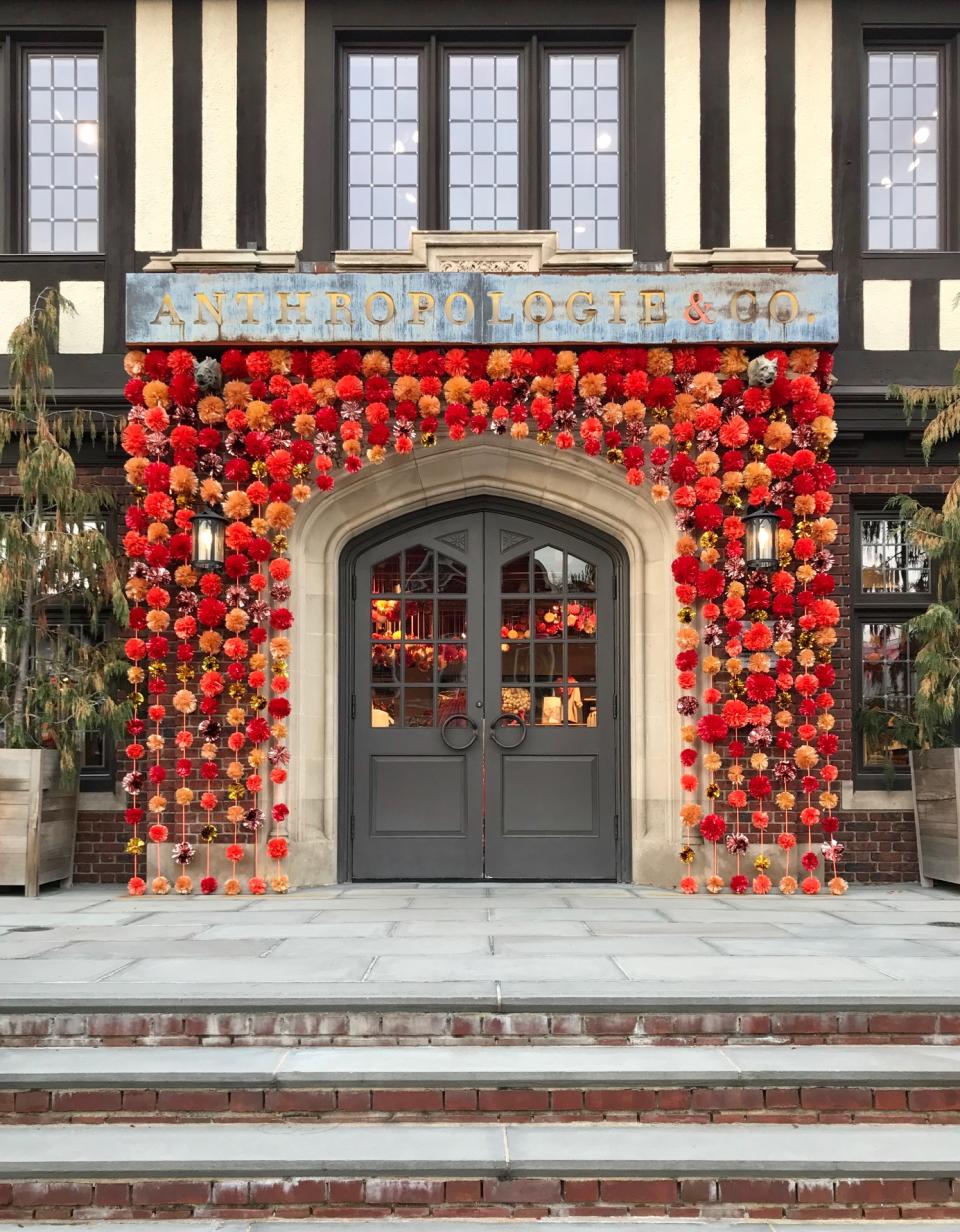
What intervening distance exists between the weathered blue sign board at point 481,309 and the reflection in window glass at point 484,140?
1.00 metres

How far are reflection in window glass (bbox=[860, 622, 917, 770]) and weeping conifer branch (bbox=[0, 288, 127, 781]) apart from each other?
5.39 m

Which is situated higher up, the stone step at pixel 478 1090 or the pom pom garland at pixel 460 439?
the pom pom garland at pixel 460 439

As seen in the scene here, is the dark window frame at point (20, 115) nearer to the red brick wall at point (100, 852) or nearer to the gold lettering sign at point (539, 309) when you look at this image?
the gold lettering sign at point (539, 309)

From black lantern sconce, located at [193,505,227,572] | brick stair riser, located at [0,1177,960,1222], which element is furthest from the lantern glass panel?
brick stair riser, located at [0,1177,960,1222]

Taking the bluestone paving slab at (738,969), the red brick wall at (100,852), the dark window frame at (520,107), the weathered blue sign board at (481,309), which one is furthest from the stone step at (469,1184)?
the dark window frame at (520,107)

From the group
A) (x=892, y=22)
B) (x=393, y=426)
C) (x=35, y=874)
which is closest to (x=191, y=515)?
(x=393, y=426)

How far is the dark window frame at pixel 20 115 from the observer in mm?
8492

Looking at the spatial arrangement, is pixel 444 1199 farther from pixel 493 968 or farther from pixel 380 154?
pixel 380 154

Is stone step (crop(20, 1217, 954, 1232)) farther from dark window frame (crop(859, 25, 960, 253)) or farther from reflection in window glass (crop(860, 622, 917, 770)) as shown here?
dark window frame (crop(859, 25, 960, 253))

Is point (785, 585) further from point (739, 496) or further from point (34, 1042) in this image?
point (34, 1042)

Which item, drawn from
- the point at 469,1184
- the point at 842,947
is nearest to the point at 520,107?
the point at 842,947

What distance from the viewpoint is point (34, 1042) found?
442cm

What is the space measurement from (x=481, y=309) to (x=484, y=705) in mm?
2825

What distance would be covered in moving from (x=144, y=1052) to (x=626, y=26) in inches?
298
